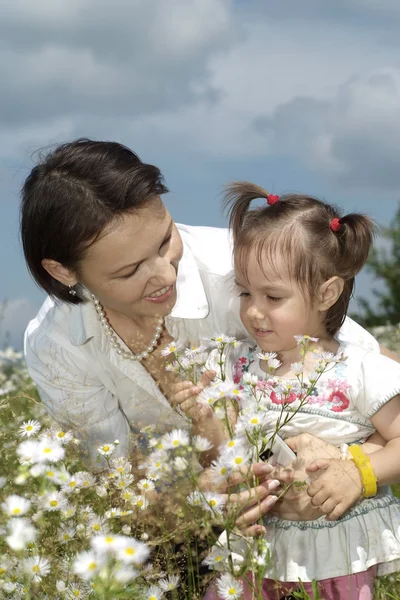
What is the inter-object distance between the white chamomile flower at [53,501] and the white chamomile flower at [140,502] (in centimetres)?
23

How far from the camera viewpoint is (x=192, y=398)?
2.73 m

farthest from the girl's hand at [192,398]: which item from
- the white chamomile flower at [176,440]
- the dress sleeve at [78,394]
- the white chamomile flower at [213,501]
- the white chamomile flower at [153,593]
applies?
the dress sleeve at [78,394]

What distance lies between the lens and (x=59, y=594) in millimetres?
2521

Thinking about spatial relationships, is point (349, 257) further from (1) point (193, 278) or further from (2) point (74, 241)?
(2) point (74, 241)

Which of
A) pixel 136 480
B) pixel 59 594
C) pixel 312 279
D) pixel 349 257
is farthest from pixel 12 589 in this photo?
pixel 349 257

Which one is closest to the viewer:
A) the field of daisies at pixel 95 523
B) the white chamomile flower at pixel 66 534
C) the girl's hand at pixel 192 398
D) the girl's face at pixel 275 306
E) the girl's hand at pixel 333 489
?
the field of daisies at pixel 95 523

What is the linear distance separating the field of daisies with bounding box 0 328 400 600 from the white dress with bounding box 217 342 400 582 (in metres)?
0.16

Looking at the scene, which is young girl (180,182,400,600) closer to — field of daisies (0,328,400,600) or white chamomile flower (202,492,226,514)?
field of daisies (0,328,400,600)

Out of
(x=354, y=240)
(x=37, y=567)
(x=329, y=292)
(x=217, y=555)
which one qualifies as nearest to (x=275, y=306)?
(x=329, y=292)

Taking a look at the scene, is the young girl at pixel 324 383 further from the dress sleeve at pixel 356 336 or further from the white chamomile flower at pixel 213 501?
the white chamomile flower at pixel 213 501

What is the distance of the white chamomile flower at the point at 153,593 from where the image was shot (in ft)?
7.91

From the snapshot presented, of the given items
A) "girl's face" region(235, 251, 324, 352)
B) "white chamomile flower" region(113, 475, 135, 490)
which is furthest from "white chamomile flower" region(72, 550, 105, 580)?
"girl's face" region(235, 251, 324, 352)

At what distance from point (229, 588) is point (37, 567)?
58 cm

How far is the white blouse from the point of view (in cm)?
365
